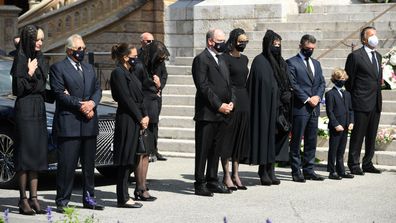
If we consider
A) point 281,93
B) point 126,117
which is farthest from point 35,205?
point 281,93

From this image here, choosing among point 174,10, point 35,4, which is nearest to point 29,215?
point 174,10

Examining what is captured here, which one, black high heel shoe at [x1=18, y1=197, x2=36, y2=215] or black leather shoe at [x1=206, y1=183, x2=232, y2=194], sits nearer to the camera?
black high heel shoe at [x1=18, y1=197, x2=36, y2=215]

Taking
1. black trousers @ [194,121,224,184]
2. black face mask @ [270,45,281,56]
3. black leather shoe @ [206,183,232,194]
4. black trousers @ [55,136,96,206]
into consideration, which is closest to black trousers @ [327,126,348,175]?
black face mask @ [270,45,281,56]

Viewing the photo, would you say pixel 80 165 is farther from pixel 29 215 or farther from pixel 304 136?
pixel 304 136

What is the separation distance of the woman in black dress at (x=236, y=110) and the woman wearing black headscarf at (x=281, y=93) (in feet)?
1.62

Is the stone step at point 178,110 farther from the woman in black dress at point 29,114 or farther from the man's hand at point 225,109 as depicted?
the woman in black dress at point 29,114

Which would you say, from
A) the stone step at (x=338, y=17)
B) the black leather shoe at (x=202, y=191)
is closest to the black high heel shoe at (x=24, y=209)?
the black leather shoe at (x=202, y=191)

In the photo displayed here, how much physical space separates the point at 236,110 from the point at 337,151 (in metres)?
1.84

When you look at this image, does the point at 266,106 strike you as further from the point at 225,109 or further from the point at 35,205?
the point at 35,205

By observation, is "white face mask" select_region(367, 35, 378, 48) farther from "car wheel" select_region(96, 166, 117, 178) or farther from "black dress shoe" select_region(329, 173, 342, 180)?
"car wheel" select_region(96, 166, 117, 178)

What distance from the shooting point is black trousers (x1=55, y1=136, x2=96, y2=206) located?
1155 cm

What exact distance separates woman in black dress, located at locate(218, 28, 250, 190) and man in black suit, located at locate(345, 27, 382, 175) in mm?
1972

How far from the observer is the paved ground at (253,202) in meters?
11.1

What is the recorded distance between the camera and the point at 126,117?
1178 cm
